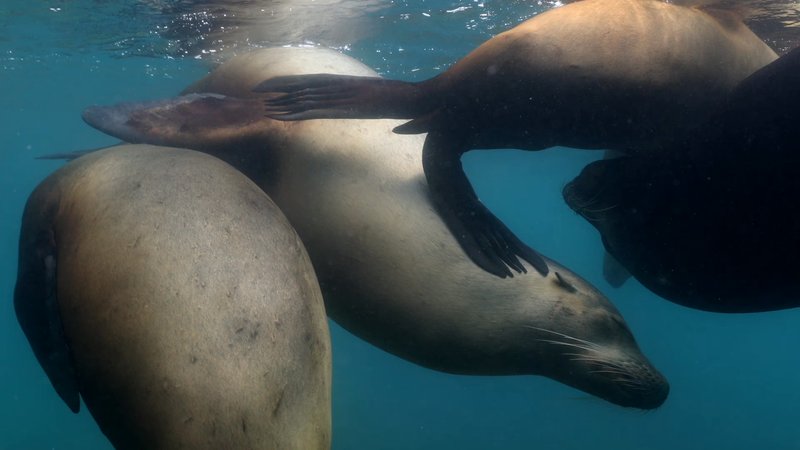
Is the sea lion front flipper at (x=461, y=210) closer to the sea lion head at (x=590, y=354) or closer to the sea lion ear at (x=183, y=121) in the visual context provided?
the sea lion head at (x=590, y=354)

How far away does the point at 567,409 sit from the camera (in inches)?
837

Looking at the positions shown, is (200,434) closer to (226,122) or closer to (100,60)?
(226,122)

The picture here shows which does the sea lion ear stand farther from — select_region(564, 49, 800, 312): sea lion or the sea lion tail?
select_region(564, 49, 800, 312): sea lion

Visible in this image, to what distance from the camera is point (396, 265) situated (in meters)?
2.87

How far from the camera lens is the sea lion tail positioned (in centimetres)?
291

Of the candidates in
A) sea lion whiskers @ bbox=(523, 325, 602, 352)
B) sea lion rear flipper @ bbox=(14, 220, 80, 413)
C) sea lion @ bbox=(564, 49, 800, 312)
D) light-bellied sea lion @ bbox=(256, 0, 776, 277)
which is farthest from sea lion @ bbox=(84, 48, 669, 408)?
sea lion rear flipper @ bbox=(14, 220, 80, 413)

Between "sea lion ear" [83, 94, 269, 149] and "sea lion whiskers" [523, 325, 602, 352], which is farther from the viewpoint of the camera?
"sea lion ear" [83, 94, 269, 149]

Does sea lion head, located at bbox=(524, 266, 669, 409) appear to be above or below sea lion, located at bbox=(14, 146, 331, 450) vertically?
below

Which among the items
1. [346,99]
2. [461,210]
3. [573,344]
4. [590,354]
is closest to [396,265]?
[461,210]

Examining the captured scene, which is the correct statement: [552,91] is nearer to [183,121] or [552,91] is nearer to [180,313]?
[180,313]

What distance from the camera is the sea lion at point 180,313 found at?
179cm

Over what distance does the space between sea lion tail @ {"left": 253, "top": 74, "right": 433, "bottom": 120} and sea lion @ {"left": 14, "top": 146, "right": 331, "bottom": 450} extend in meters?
0.62

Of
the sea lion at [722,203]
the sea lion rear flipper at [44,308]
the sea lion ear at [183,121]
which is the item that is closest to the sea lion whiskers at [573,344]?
the sea lion at [722,203]

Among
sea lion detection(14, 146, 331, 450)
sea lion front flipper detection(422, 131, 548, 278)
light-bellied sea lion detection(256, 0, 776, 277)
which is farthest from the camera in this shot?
sea lion front flipper detection(422, 131, 548, 278)
